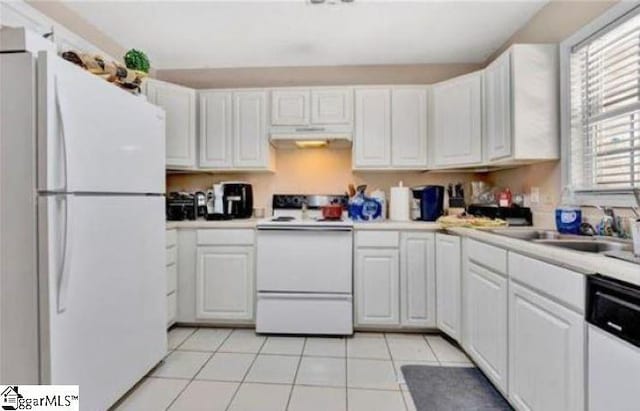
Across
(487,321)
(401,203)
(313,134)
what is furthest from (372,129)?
(487,321)

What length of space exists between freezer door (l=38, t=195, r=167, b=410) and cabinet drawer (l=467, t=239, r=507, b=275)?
6.35ft

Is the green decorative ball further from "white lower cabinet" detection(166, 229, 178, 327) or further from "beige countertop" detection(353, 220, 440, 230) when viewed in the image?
"beige countertop" detection(353, 220, 440, 230)

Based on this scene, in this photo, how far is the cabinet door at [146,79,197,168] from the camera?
3.08 metres

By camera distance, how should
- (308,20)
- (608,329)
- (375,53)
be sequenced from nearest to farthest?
(608,329) → (308,20) → (375,53)

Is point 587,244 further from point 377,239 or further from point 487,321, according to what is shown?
point 377,239

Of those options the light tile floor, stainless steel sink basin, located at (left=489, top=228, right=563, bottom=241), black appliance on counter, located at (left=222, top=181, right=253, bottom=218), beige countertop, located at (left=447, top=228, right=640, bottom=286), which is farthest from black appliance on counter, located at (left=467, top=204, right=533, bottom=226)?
black appliance on counter, located at (left=222, top=181, right=253, bottom=218)

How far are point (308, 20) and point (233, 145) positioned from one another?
4.01 ft

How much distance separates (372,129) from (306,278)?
1.39 m

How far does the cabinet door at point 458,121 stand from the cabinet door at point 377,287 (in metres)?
0.93

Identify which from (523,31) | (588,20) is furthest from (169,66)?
(588,20)

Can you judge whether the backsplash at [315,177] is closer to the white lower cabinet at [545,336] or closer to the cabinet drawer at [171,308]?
the cabinet drawer at [171,308]

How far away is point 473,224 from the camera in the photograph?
2.46m

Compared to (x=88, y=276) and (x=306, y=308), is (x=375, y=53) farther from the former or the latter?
(x=88, y=276)

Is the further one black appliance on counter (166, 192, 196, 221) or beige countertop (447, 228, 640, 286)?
black appliance on counter (166, 192, 196, 221)
